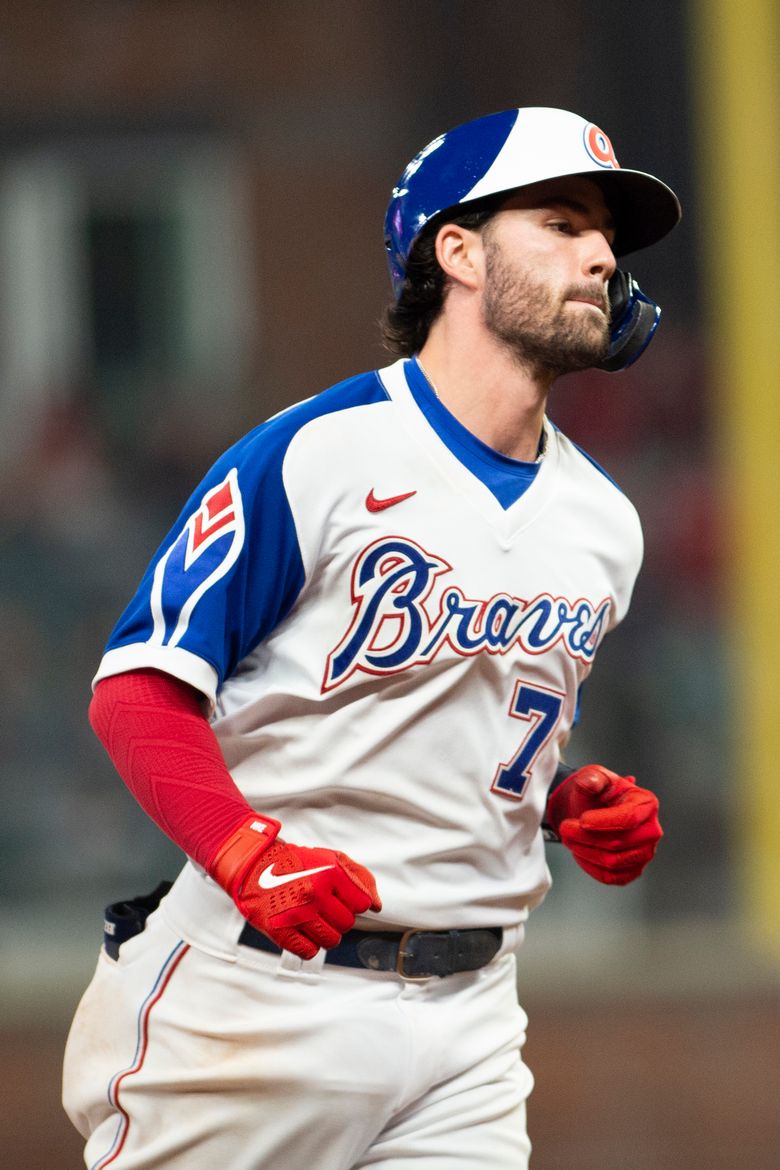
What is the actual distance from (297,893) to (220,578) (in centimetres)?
40

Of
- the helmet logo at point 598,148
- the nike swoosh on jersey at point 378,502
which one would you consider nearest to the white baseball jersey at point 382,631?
the nike swoosh on jersey at point 378,502

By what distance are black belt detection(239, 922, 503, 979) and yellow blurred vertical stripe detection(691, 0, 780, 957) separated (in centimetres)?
597

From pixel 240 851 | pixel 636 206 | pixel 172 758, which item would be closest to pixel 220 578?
pixel 172 758

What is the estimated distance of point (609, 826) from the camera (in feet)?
7.95

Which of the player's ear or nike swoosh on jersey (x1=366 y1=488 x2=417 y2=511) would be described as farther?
the player's ear

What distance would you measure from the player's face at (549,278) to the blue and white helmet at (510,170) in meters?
0.04

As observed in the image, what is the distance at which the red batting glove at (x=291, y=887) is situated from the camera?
1994 mm

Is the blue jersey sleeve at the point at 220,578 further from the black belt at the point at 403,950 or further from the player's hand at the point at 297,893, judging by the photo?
the black belt at the point at 403,950

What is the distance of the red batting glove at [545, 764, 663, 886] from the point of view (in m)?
2.44

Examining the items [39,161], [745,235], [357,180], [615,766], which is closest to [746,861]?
[615,766]

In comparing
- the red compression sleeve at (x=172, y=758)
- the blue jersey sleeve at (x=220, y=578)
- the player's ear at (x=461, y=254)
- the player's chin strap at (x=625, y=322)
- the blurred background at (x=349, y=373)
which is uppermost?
the player's ear at (x=461, y=254)

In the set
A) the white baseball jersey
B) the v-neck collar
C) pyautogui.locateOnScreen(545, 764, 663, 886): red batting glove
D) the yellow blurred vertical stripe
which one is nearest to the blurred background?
the yellow blurred vertical stripe

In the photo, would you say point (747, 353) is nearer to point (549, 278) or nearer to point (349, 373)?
point (349, 373)

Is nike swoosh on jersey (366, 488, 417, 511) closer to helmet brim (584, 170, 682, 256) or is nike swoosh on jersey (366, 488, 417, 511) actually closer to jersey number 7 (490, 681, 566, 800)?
jersey number 7 (490, 681, 566, 800)
